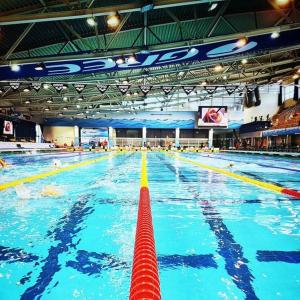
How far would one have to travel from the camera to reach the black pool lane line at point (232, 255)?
90.1 inches

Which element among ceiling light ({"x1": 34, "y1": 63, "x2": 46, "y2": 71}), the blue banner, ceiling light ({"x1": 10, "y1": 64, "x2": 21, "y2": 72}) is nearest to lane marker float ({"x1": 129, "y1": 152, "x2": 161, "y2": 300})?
the blue banner

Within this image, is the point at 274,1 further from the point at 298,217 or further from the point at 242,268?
the point at 242,268

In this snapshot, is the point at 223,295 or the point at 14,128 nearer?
the point at 223,295

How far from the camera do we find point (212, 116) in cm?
3062

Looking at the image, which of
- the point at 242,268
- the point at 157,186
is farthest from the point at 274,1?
the point at 242,268

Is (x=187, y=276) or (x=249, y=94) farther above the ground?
(x=249, y=94)

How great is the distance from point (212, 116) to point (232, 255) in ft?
94.1

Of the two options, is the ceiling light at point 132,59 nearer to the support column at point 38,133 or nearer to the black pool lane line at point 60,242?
the black pool lane line at point 60,242

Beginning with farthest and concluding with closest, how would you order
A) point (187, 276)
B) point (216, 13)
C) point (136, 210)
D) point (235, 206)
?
point (216, 13), point (235, 206), point (136, 210), point (187, 276)

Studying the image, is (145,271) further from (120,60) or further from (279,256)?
(120,60)

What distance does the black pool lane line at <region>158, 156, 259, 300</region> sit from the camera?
7.51 feet

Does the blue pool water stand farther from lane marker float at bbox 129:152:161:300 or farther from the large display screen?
the large display screen

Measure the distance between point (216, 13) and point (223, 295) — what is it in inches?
455

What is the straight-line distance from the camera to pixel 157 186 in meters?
7.38
